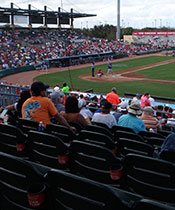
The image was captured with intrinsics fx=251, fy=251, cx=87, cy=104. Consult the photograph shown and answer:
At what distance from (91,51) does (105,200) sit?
49.3 metres

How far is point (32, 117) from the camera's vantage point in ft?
16.6

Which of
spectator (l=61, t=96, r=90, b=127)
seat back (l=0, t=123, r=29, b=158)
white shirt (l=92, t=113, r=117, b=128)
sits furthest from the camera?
white shirt (l=92, t=113, r=117, b=128)

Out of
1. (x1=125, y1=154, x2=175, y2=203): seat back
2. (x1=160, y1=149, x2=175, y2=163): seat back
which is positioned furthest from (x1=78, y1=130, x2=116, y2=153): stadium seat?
(x1=125, y1=154, x2=175, y2=203): seat back

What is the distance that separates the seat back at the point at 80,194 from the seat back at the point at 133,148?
1.53 metres

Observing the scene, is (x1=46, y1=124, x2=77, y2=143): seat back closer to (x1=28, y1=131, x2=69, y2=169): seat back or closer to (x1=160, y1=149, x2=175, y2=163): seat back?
(x1=28, y1=131, x2=69, y2=169): seat back

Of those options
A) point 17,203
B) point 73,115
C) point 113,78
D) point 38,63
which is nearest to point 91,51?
point 38,63

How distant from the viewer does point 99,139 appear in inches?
148

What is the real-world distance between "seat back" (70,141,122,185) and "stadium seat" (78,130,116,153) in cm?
69

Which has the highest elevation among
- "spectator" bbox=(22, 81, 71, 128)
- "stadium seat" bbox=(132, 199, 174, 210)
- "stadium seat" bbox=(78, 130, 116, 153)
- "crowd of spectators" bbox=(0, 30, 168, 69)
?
"crowd of spectators" bbox=(0, 30, 168, 69)

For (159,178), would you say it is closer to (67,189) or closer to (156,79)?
(67,189)

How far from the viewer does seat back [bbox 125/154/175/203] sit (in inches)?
97.6

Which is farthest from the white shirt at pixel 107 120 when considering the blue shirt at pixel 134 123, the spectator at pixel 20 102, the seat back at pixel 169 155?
the seat back at pixel 169 155

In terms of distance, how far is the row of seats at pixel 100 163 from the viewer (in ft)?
8.38

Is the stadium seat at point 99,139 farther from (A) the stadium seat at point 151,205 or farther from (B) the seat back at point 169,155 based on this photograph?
(A) the stadium seat at point 151,205
